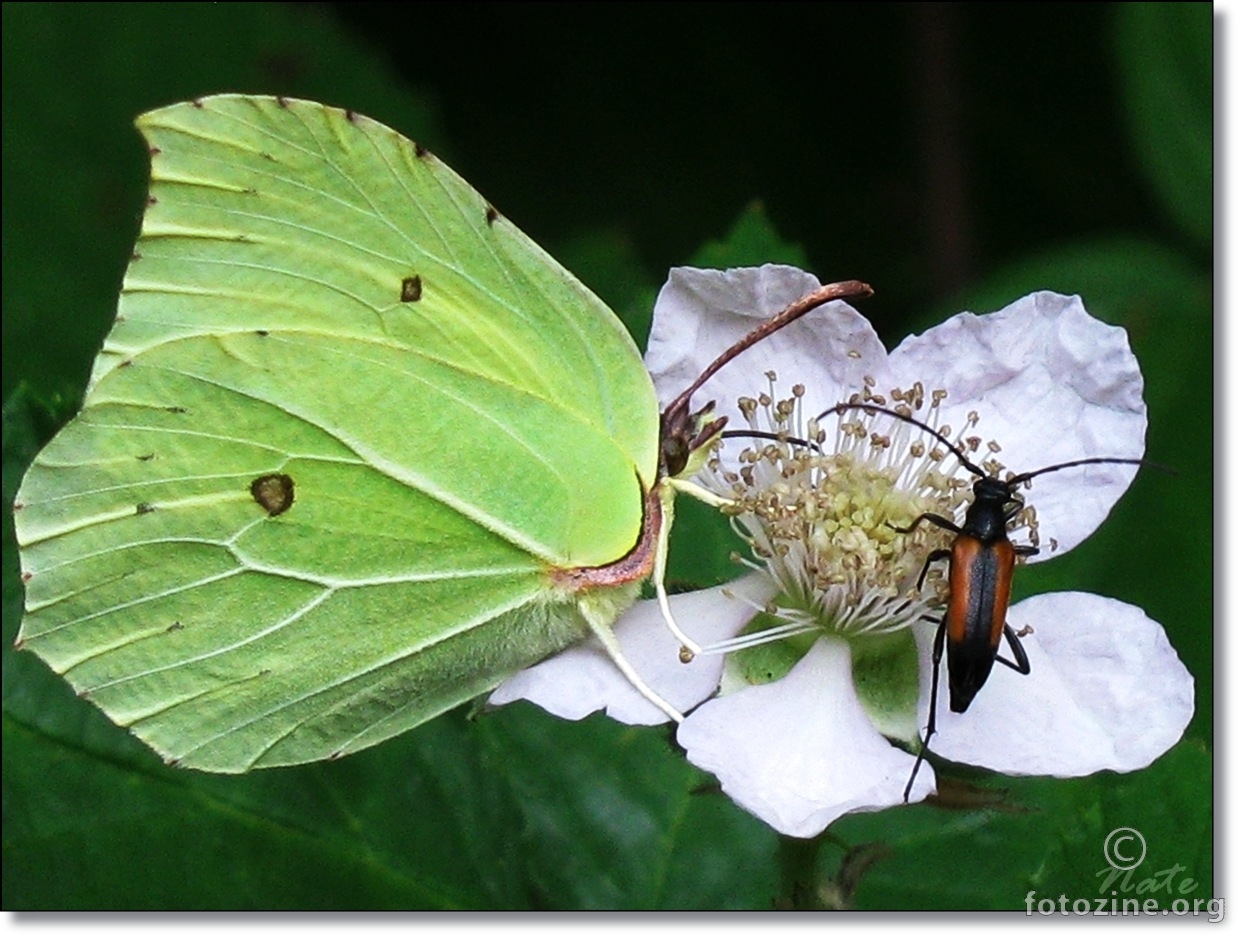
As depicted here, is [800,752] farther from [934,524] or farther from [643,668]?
[934,524]

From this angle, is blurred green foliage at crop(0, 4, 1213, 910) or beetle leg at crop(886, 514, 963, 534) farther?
blurred green foliage at crop(0, 4, 1213, 910)

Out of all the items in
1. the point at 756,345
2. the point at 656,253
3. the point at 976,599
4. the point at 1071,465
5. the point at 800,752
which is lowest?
the point at 800,752

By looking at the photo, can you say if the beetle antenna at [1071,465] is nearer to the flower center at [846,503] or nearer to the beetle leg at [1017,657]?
the flower center at [846,503]

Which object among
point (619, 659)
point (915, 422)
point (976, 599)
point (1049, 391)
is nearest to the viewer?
point (976, 599)

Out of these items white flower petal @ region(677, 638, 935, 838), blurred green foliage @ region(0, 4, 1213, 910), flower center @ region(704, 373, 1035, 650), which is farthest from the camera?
blurred green foliage @ region(0, 4, 1213, 910)

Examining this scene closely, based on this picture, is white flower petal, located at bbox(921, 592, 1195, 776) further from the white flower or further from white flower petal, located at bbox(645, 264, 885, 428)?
white flower petal, located at bbox(645, 264, 885, 428)

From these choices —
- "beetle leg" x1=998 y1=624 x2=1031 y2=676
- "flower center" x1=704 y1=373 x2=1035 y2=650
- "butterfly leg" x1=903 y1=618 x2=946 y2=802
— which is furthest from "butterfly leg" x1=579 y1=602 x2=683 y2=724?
"beetle leg" x1=998 y1=624 x2=1031 y2=676

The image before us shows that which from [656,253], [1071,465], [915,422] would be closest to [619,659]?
[915,422]

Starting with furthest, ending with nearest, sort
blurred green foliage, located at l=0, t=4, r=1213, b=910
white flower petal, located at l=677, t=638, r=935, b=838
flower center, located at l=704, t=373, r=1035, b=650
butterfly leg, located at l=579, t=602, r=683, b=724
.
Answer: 1. blurred green foliage, located at l=0, t=4, r=1213, b=910
2. flower center, located at l=704, t=373, r=1035, b=650
3. butterfly leg, located at l=579, t=602, r=683, b=724
4. white flower petal, located at l=677, t=638, r=935, b=838
